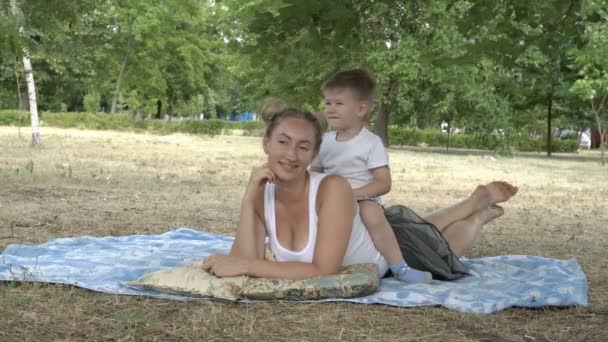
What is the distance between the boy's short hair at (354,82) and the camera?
4266mm

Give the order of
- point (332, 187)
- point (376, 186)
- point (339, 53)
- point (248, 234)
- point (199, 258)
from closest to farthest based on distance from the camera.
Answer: point (332, 187), point (248, 234), point (376, 186), point (199, 258), point (339, 53)

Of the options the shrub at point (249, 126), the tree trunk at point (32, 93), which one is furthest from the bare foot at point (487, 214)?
the shrub at point (249, 126)

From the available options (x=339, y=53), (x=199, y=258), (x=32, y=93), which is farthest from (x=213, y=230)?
(x=32, y=93)

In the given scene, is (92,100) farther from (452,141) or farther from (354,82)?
(354,82)

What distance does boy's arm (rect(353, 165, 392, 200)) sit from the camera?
405 centimetres

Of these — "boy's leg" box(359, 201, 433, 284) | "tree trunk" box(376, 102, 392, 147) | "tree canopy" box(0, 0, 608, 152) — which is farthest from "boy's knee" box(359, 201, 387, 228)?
"tree trunk" box(376, 102, 392, 147)

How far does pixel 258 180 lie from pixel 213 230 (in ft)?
10.4

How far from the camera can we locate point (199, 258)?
190 inches

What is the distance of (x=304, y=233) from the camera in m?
3.65

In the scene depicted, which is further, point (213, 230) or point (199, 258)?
point (213, 230)

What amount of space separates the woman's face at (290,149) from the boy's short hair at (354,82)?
2.60 feet

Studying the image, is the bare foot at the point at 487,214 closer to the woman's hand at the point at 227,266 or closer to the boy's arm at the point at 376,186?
the boy's arm at the point at 376,186

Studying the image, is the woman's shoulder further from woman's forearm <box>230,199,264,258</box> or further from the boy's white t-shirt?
the boy's white t-shirt

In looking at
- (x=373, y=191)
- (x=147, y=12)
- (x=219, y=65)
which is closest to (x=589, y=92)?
(x=373, y=191)
